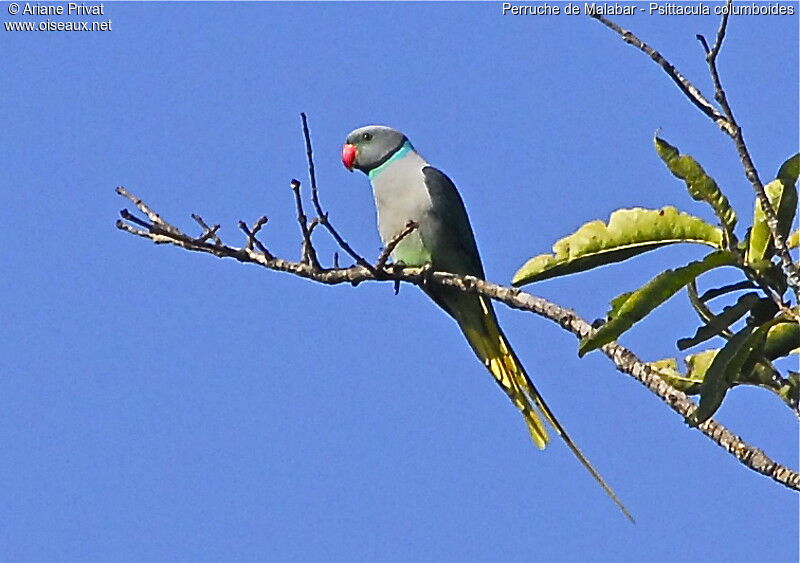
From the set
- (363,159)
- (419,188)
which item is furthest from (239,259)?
(363,159)

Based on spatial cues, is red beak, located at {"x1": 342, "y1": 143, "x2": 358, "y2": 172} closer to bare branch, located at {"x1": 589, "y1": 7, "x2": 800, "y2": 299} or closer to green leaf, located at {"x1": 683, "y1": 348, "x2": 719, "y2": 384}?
green leaf, located at {"x1": 683, "y1": 348, "x2": 719, "y2": 384}

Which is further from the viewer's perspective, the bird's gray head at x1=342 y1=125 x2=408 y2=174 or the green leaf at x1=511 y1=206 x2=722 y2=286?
the bird's gray head at x1=342 y1=125 x2=408 y2=174

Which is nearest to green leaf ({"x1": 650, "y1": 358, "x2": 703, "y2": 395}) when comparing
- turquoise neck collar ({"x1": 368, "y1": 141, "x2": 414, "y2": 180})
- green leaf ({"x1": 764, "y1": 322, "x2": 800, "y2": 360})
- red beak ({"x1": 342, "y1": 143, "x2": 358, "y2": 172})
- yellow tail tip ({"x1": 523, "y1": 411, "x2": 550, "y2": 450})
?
green leaf ({"x1": 764, "y1": 322, "x2": 800, "y2": 360})

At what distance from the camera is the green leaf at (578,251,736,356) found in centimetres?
212

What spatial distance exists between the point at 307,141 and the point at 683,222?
0.93 meters

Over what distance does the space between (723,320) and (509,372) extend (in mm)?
2076

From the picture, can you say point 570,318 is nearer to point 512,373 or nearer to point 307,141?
point 307,141

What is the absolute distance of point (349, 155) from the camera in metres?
5.54

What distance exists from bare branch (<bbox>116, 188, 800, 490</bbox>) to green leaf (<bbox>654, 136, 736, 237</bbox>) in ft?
1.29

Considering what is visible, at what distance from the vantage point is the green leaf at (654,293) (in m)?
2.12

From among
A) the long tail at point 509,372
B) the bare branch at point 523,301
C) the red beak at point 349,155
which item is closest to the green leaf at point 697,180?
the bare branch at point 523,301

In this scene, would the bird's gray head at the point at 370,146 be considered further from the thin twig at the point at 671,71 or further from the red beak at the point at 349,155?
the thin twig at the point at 671,71

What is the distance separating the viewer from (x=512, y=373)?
434 centimetres

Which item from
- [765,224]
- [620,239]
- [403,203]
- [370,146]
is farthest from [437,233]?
[765,224]
